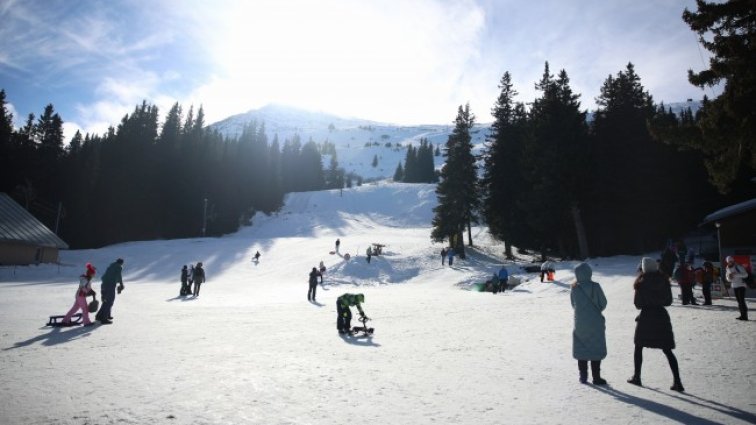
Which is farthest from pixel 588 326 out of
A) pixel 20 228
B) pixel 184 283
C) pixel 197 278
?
pixel 20 228

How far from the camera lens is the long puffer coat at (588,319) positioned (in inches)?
259

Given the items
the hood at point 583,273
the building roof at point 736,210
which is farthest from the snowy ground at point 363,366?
the building roof at point 736,210

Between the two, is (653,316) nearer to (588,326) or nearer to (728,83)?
(588,326)

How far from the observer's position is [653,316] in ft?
21.1

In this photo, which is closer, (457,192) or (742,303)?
(742,303)

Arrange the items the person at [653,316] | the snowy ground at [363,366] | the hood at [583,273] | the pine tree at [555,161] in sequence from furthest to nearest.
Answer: the pine tree at [555,161], the hood at [583,273], the person at [653,316], the snowy ground at [363,366]

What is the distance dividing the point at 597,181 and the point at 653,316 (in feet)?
90.8

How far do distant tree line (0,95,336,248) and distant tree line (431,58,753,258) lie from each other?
46916mm

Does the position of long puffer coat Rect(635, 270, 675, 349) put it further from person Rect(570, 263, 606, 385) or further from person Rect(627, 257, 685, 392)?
person Rect(570, 263, 606, 385)

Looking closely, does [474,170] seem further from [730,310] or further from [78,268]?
[78,268]

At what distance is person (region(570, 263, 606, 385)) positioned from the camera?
6559mm

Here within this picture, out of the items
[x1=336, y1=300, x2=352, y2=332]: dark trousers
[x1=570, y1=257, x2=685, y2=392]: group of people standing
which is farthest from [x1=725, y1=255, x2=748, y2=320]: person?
[x1=336, y1=300, x2=352, y2=332]: dark trousers

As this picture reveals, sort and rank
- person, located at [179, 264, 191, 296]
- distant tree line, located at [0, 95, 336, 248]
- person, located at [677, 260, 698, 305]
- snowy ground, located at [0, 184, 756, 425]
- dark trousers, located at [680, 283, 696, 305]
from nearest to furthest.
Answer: snowy ground, located at [0, 184, 756, 425] → person, located at [677, 260, 698, 305] → dark trousers, located at [680, 283, 696, 305] → person, located at [179, 264, 191, 296] → distant tree line, located at [0, 95, 336, 248]

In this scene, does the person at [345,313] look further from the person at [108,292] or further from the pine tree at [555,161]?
the pine tree at [555,161]
